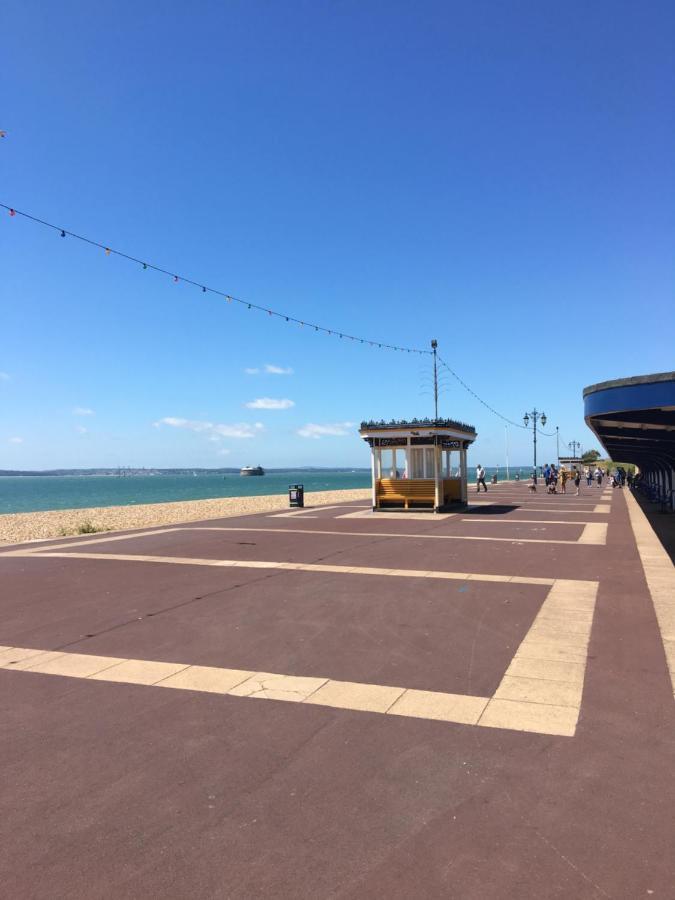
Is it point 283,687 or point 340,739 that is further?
point 283,687

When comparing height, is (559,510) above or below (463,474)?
below

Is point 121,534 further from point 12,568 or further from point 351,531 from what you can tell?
point 351,531

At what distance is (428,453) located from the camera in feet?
75.5

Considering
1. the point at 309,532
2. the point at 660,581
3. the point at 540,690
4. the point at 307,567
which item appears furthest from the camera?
the point at 309,532

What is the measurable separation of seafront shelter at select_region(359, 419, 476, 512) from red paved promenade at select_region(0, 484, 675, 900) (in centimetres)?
1265

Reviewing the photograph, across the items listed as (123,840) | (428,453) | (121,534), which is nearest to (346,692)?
(123,840)

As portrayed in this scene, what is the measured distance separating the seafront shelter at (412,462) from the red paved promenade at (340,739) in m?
12.6

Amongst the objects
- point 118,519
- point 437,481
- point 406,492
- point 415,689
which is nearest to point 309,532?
point 406,492

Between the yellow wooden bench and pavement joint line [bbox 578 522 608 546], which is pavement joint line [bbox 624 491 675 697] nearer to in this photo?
pavement joint line [bbox 578 522 608 546]

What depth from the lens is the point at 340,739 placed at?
4.29 m

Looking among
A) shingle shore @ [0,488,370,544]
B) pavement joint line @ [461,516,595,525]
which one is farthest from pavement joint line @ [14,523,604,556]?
shingle shore @ [0,488,370,544]

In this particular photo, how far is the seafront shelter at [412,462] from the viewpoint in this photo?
2203cm

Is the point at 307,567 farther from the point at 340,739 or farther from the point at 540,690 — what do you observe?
the point at 340,739

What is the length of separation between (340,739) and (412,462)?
1901 cm
